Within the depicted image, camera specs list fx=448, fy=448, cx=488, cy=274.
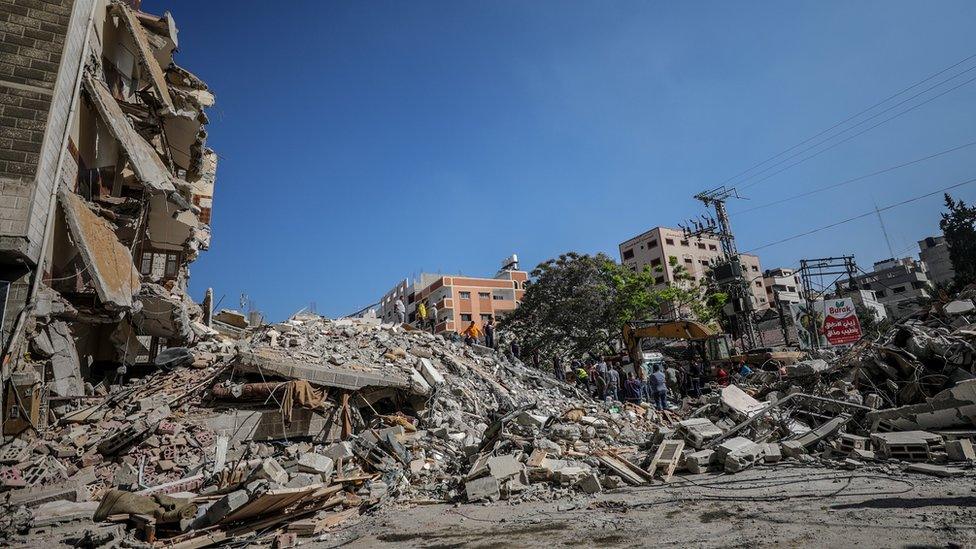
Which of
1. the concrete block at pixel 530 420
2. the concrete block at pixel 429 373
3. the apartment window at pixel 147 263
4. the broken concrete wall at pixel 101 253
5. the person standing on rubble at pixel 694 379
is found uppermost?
the apartment window at pixel 147 263

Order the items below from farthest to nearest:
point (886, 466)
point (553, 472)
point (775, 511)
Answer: point (553, 472), point (886, 466), point (775, 511)

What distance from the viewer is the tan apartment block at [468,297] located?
50.4 meters

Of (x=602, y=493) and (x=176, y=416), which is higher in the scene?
(x=176, y=416)

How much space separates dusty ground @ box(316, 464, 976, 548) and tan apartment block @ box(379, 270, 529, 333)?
135 feet

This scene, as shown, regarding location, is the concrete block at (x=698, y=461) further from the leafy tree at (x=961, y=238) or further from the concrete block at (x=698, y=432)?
the leafy tree at (x=961, y=238)

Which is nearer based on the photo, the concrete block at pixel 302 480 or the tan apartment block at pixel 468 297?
the concrete block at pixel 302 480

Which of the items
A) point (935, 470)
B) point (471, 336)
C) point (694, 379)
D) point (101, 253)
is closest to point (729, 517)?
point (935, 470)

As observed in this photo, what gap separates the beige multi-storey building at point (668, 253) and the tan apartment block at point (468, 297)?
46.4 feet

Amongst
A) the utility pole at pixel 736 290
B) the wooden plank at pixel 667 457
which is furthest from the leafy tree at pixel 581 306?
the wooden plank at pixel 667 457

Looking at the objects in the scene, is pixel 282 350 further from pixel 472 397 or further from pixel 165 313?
pixel 472 397

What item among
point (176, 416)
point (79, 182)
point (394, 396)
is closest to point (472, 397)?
point (394, 396)

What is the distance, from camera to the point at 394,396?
39.1ft

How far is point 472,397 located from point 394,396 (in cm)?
249

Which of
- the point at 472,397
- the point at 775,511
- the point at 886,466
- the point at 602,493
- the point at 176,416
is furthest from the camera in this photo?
the point at 472,397
